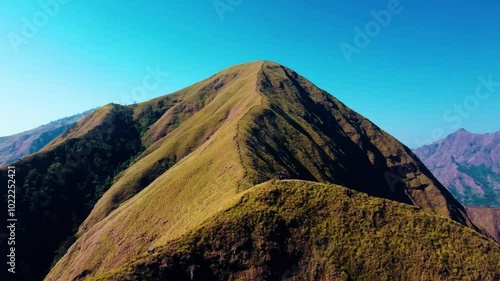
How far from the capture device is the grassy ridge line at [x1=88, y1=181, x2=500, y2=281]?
47219mm

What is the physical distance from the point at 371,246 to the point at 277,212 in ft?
47.1

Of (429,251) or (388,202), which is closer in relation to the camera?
(429,251)

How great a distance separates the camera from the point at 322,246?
51375 mm

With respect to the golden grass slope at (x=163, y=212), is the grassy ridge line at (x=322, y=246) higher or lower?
lower

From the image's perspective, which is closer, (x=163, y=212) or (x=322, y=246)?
(x=322, y=246)

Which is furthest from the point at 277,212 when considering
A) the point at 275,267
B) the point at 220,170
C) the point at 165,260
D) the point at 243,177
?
the point at 220,170

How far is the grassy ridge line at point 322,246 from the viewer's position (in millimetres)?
47219

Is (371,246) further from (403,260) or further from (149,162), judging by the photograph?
A: (149,162)

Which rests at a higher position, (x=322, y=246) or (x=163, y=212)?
(x=163, y=212)

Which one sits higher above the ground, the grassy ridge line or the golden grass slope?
the golden grass slope

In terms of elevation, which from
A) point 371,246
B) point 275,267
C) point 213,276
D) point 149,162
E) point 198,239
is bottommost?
point 371,246

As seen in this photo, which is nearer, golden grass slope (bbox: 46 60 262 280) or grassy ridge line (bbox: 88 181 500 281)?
grassy ridge line (bbox: 88 181 500 281)

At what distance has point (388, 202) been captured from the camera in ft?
190

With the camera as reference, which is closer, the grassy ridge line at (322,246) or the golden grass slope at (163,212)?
the grassy ridge line at (322,246)
